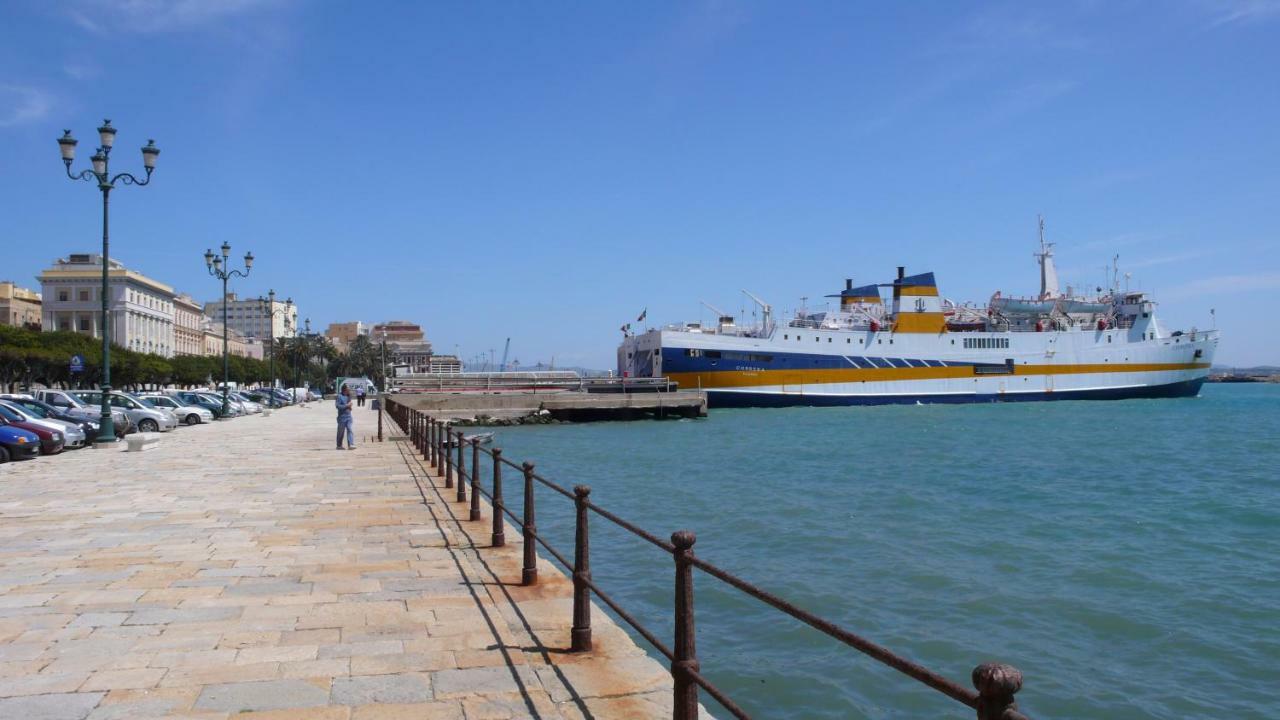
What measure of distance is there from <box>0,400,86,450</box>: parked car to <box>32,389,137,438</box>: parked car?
268 cm

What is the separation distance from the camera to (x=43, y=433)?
1970 cm

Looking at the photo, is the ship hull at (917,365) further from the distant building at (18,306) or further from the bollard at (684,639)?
the distant building at (18,306)

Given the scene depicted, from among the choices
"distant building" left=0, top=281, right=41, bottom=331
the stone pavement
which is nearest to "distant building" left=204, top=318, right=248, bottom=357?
"distant building" left=0, top=281, right=41, bottom=331

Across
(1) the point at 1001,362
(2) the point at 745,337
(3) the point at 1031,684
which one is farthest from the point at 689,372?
(3) the point at 1031,684

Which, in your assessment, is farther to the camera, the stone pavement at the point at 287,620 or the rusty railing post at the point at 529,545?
the rusty railing post at the point at 529,545

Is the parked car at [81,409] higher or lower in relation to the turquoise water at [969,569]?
higher

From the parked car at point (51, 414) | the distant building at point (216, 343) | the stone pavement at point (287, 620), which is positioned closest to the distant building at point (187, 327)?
the distant building at point (216, 343)

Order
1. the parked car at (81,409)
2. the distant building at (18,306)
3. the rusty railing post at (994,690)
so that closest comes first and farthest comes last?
the rusty railing post at (994,690) → the parked car at (81,409) → the distant building at (18,306)

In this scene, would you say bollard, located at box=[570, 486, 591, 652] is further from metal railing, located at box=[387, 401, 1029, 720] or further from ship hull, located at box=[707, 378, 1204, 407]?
ship hull, located at box=[707, 378, 1204, 407]

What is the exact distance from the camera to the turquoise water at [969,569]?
790cm

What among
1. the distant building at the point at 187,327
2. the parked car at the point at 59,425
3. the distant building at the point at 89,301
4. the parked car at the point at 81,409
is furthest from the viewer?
the distant building at the point at 187,327

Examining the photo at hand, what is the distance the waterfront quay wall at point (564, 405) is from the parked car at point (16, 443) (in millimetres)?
27570

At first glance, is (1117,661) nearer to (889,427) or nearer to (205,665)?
(205,665)

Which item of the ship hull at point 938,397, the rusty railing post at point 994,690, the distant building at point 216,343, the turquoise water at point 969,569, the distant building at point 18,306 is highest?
the distant building at point 18,306
